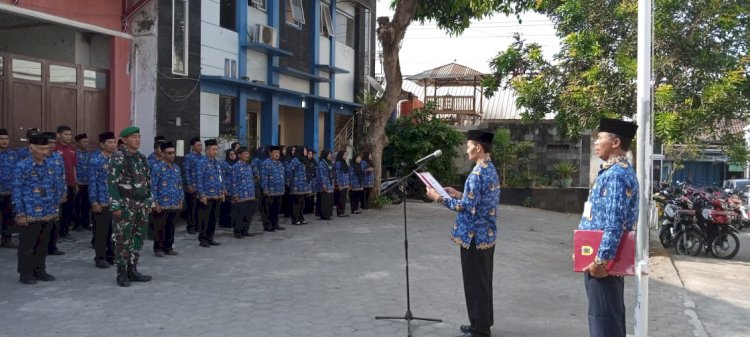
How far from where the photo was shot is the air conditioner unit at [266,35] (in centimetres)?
1501

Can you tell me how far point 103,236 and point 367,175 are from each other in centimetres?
905

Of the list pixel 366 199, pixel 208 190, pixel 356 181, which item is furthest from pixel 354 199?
pixel 208 190

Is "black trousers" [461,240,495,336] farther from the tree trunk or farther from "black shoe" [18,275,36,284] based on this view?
the tree trunk

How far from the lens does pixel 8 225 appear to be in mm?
9094

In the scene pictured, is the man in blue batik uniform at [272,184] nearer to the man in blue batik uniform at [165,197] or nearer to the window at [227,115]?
the window at [227,115]

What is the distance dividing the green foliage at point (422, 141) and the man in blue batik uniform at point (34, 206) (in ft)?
43.9

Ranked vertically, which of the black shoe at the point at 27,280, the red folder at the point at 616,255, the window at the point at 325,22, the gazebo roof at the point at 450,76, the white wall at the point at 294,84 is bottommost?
the black shoe at the point at 27,280

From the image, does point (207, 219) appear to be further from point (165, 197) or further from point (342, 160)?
point (342, 160)

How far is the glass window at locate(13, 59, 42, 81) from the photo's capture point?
10.2 meters

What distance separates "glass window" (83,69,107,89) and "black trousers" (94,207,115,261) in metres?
4.15

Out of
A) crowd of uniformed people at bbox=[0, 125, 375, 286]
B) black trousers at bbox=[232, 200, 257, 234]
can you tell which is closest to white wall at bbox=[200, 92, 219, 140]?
crowd of uniformed people at bbox=[0, 125, 375, 286]

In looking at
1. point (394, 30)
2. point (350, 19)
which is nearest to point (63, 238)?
point (394, 30)

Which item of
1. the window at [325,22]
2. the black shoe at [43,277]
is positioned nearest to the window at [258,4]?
the window at [325,22]

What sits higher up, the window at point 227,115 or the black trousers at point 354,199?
the window at point 227,115
